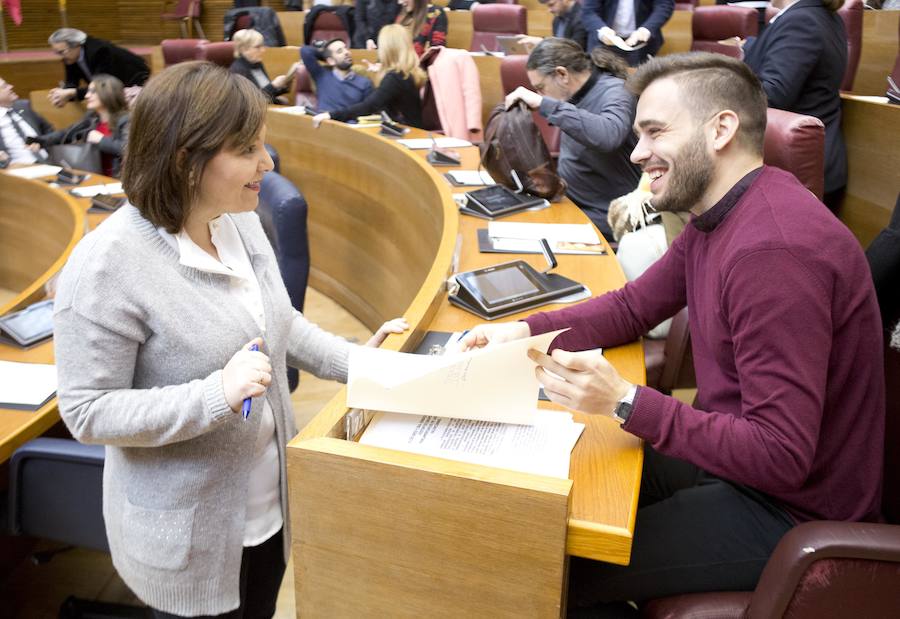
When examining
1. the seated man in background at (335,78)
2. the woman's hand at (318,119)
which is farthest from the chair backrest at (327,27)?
the woman's hand at (318,119)

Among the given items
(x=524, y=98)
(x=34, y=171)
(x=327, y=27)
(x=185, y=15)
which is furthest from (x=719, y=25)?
(x=185, y=15)

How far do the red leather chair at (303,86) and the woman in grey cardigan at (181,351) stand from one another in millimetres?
4454

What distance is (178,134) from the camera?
3.40 ft

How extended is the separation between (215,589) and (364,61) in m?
4.47

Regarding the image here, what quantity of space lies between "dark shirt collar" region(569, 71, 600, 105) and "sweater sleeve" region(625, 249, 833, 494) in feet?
6.14

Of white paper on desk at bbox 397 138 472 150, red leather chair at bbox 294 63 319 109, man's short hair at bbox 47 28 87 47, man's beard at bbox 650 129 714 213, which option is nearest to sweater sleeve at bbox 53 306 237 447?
man's beard at bbox 650 129 714 213

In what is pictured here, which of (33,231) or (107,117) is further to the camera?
(107,117)

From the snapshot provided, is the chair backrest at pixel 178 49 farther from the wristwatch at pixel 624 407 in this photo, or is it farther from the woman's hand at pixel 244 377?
the wristwatch at pixel 624 407

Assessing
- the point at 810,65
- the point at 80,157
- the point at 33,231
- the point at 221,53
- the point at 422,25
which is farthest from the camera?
the point at 221,53

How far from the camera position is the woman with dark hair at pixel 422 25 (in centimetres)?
482

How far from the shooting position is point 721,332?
111 centimetres

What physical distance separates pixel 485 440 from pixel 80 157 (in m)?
4.33

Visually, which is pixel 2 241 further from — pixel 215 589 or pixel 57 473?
pixel 215 589

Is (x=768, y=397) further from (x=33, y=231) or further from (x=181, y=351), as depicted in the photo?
(x=33, y=231)
